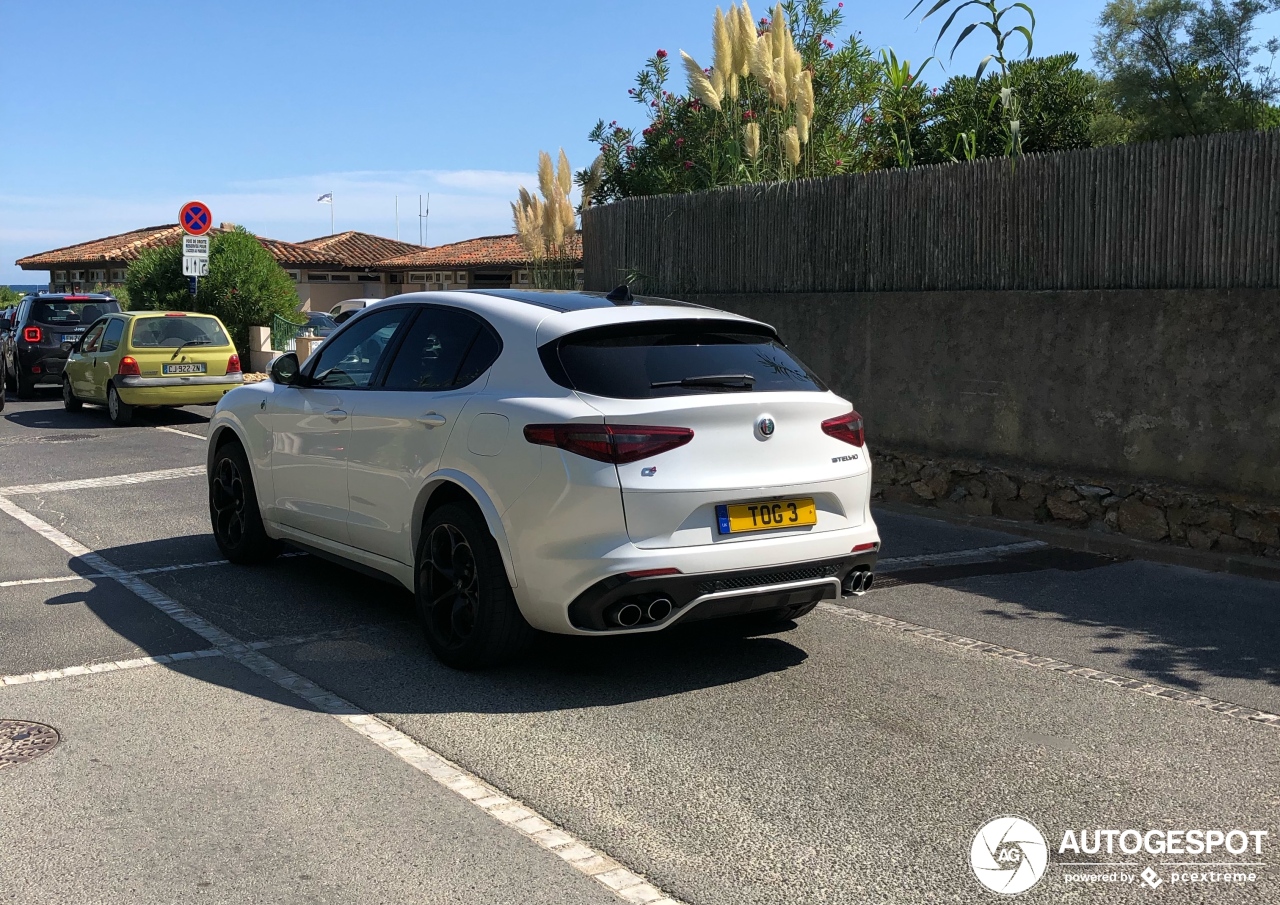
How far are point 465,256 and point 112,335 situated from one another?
33704 mm

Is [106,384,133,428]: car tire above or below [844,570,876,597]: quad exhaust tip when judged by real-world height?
above

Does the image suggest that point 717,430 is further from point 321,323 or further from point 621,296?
point 321,323

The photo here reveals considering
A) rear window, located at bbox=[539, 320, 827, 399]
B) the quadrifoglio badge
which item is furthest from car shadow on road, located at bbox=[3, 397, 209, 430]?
the quadrifoglio badge

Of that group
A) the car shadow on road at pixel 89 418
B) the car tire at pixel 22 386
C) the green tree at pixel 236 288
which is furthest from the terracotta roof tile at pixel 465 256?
the car shadow on road at pixel 89 418

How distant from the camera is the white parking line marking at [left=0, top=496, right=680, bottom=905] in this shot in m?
3.72

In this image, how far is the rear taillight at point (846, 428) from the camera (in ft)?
18.9

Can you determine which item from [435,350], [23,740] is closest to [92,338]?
[435,350]

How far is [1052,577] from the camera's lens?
26.8ft

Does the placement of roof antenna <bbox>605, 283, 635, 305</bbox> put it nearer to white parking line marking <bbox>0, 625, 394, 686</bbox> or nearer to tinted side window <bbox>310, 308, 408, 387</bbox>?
tinted side window <bbox>310, 308, 408, 387</bbox>

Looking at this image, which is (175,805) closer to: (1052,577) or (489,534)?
(489,534)

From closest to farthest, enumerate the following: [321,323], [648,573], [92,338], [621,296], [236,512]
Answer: [648,573] < [621,296] < [236,512] < [92,338] < [321,323]

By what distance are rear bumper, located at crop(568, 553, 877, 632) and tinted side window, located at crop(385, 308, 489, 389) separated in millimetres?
1357

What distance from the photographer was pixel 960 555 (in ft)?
29.3

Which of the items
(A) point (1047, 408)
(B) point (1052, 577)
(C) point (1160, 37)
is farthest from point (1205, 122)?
(B) point (1052, 577)
